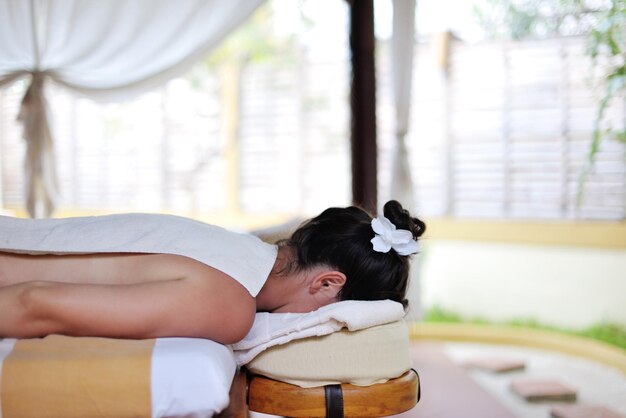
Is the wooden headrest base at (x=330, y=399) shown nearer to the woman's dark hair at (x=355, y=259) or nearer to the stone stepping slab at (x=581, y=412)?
the woman's dark hair at (x=355, y=259)

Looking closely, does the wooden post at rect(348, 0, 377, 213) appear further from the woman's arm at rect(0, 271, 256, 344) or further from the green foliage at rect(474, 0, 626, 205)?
the woman's arm at rect(0, 271, 256, 344)

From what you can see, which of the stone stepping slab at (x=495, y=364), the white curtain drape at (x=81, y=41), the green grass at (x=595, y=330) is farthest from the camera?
the green grass at (x=595, y=330)

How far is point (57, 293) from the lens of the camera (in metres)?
1.10

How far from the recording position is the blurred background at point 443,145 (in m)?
4.17

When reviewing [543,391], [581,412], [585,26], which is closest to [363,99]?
[543,391]

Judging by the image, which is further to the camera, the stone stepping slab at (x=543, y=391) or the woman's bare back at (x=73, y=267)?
the stone stepping slab at (x=543, y=391)

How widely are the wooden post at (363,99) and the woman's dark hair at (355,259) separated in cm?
175

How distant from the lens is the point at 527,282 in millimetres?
4559

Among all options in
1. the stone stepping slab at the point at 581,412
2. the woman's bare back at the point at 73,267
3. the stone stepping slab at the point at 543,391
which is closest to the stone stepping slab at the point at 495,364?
the stone stepping slab at the point at 543,391

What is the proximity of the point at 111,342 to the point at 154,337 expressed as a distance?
0.08 meters

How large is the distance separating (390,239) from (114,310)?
0.59 metres

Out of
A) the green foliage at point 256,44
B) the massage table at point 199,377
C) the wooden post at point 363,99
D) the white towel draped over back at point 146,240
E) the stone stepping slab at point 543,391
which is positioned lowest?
the stone stepping slab at point 543,391

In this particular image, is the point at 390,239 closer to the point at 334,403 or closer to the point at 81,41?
the point at 334,403

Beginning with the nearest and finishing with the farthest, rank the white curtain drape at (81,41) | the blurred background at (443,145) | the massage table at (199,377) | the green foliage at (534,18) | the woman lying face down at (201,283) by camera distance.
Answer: the massage table at (199,377) < the woman lying face down at (201,283) < the white curtain drape at (81,41) < the blurred background at (443,145) < the green foliage at (534,18)
